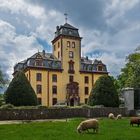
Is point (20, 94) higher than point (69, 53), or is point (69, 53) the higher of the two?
point (69, 53)

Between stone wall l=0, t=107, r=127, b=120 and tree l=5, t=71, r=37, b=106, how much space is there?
513 cm

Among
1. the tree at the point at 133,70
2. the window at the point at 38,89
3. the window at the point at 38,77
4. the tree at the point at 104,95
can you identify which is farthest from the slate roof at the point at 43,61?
the tree at the point at 104,95

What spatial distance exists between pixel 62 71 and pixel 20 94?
53.5 metres

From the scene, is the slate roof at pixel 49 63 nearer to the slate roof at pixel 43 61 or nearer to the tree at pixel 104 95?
the slate roof at pixel 43 61

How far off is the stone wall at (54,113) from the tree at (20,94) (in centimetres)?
513

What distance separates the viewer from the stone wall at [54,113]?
3569cm

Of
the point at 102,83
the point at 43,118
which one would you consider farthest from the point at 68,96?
the point at 43,118

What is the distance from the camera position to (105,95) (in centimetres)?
4456

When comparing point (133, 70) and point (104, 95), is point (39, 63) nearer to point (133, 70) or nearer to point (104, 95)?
point (133, 70)

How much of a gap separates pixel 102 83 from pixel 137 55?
2944cm

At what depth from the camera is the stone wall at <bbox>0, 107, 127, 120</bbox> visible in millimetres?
35688

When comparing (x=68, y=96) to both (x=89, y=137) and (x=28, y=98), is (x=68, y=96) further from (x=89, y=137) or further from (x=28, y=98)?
(x=89, y=137)

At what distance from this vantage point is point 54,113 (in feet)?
125

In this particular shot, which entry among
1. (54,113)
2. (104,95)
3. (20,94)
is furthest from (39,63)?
(54,113)
